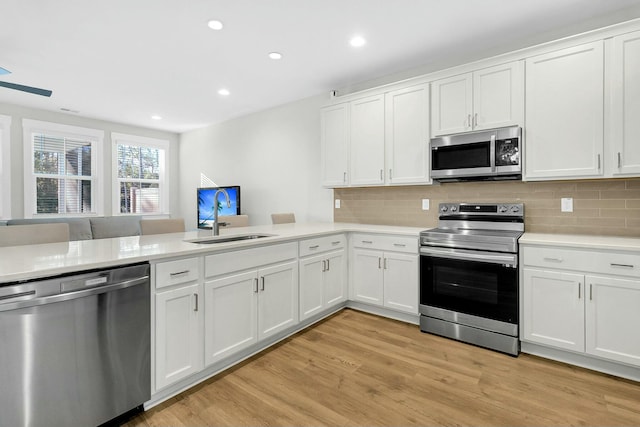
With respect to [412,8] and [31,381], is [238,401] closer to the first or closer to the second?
[31,381]

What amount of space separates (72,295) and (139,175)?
5555mm

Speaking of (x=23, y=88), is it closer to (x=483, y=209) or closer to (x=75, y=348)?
(x=75, y=348)

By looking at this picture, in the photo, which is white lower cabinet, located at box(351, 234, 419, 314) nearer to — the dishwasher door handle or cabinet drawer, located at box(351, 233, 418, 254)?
cabinet drawer, located at box(351, 233, 418, 254)

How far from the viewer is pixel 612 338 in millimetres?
2129

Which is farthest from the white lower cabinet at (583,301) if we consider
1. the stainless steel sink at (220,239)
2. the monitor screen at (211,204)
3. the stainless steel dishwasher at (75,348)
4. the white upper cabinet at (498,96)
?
the monitor screen at (211,204)

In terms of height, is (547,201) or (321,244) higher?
(547,201)

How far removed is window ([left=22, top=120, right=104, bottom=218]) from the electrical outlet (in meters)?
6.73

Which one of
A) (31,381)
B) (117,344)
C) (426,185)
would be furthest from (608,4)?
(31,381)

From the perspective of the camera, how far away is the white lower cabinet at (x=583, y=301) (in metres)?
2.08

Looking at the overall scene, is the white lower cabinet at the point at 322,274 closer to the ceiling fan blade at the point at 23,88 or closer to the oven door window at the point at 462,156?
the oven door window at the point at 462,156

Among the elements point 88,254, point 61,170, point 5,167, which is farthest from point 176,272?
point 61,170

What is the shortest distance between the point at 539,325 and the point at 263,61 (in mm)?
3465

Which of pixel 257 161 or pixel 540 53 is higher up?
pixel 540 53

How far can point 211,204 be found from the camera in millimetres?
5773
